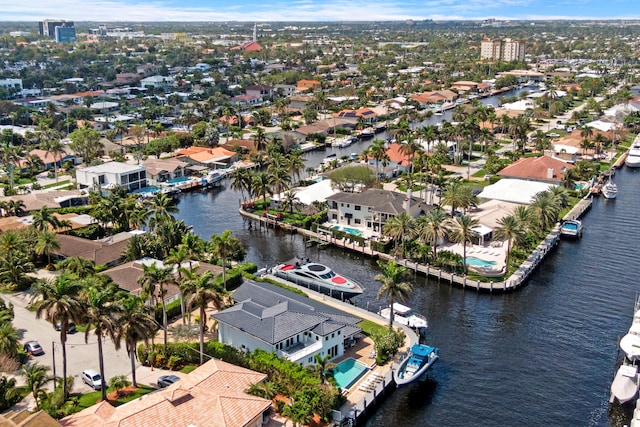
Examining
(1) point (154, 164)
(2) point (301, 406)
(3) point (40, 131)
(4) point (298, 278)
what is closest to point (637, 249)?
(4) point (298, 278)

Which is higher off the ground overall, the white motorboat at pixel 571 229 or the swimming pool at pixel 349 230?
the white motorboat at pixel 571 229

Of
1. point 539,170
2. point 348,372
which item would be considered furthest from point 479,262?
point 539,170

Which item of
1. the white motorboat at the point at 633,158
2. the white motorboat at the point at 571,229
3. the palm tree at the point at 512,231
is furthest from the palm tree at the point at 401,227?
the white motorboat at the point at 633,158

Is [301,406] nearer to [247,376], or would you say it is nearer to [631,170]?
[247,376]

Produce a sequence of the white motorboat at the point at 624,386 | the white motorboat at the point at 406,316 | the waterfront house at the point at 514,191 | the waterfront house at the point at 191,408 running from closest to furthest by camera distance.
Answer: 1. the waterfront house at the point at 191,408
2. the white motorboat at the point at 624,386
3. the white motorboat at the point at 406,316
4. the waterfront house at the point at 514,191

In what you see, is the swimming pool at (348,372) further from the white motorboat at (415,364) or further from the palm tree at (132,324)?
the palm tree at (132,324)

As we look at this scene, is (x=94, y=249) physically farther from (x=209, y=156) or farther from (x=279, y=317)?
(x=209, y=156)

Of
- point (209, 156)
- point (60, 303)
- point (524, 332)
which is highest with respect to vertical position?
point (60, 303)
